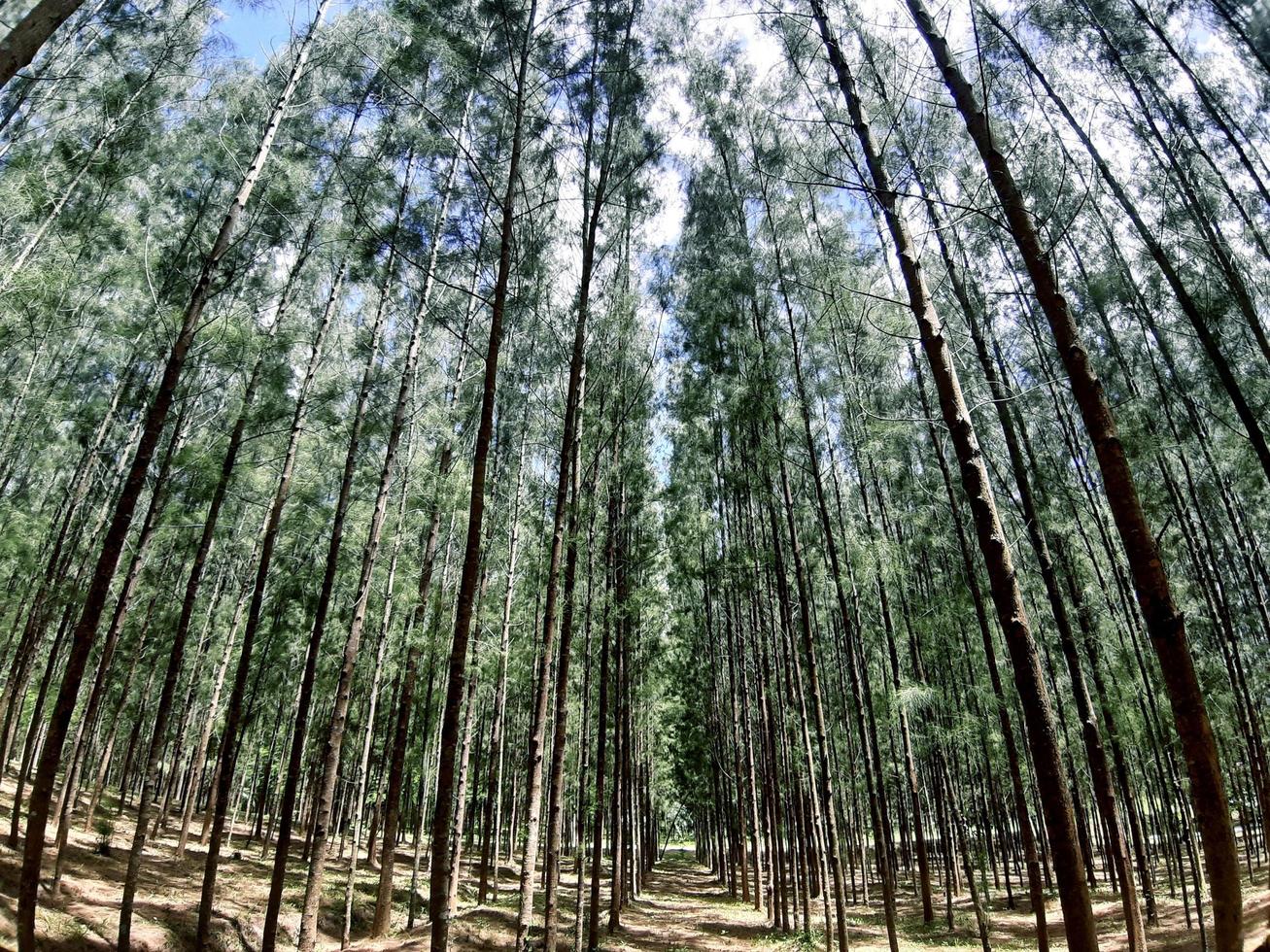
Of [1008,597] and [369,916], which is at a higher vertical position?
[1008,597]

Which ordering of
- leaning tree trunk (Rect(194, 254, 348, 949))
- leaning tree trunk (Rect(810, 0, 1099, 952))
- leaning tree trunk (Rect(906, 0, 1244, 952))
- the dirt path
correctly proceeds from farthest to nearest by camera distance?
the dirt path → leaning tree trunk (Rect(194, 254, 348, 949)) → leaning tree trunk (Rect(810, 0, 1099, 952)) → leaning tree trunk (Rect(906, 0, 1244, 952))

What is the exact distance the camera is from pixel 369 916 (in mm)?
12930

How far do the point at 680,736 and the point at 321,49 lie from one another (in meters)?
27.9

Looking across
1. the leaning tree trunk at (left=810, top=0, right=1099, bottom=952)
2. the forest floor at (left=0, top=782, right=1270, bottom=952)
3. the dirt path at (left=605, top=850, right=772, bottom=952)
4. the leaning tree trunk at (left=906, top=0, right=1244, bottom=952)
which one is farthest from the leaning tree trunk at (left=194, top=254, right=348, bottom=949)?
the leaning tree trunk at (left=906, top=0, right=1244, bottom=952)

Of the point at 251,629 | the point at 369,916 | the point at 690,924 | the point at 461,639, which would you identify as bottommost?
the point at 690,924

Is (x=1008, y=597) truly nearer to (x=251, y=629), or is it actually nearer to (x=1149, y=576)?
(x=1149, y=576)

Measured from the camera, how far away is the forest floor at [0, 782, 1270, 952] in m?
9.07

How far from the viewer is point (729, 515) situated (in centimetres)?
1469

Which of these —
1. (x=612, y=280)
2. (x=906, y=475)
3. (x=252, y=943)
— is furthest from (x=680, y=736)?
(x=612, y=280)

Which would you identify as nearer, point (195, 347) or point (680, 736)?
point (195, 347)

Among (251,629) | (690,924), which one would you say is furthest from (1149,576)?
(690,924)

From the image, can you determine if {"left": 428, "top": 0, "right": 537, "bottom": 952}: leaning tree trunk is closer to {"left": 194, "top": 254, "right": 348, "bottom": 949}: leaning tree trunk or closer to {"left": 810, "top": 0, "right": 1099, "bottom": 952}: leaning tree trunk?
{"left": 810, "top": 0, "right": 1099, "bottom": 952}: leaning tree trunk

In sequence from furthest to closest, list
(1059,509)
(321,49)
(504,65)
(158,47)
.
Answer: (1059,509)
(158,47)
(321,49)
(504,65)

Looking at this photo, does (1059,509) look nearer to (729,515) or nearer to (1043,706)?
(729,515)
